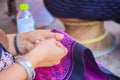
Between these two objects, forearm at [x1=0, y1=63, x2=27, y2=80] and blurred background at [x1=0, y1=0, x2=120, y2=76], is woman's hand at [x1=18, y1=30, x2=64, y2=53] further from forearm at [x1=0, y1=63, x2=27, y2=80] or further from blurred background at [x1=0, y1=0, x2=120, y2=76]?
blurred background at [x1=0, y1=0, x2=120, y2=76]

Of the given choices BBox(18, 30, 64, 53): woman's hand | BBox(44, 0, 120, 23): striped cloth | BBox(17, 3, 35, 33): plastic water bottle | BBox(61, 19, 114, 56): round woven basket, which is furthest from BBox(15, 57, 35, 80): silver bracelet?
BBox(17, 3, 35, 33): plastic water bottle

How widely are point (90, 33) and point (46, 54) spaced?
37.5 inches

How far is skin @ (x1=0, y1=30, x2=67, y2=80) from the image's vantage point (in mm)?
714

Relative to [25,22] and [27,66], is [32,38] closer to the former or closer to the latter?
[27,66]

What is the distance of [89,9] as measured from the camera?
148 cm

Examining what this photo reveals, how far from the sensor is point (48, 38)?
2.97 ft

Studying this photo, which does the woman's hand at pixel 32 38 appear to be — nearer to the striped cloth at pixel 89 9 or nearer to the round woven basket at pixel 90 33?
the striped cloth at pixel 89 9

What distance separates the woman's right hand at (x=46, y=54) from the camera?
0.77m

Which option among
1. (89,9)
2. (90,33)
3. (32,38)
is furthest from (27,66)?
(90,33)

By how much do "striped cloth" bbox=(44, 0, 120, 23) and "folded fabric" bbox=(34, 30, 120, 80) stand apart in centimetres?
54

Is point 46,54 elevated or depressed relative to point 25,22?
elevated

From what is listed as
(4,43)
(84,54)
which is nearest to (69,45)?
(84,54)

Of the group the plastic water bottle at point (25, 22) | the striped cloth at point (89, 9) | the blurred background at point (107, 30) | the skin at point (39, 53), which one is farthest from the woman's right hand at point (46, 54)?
the plastic water bottle at point (25, 22)

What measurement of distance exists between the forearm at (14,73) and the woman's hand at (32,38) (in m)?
0.19
